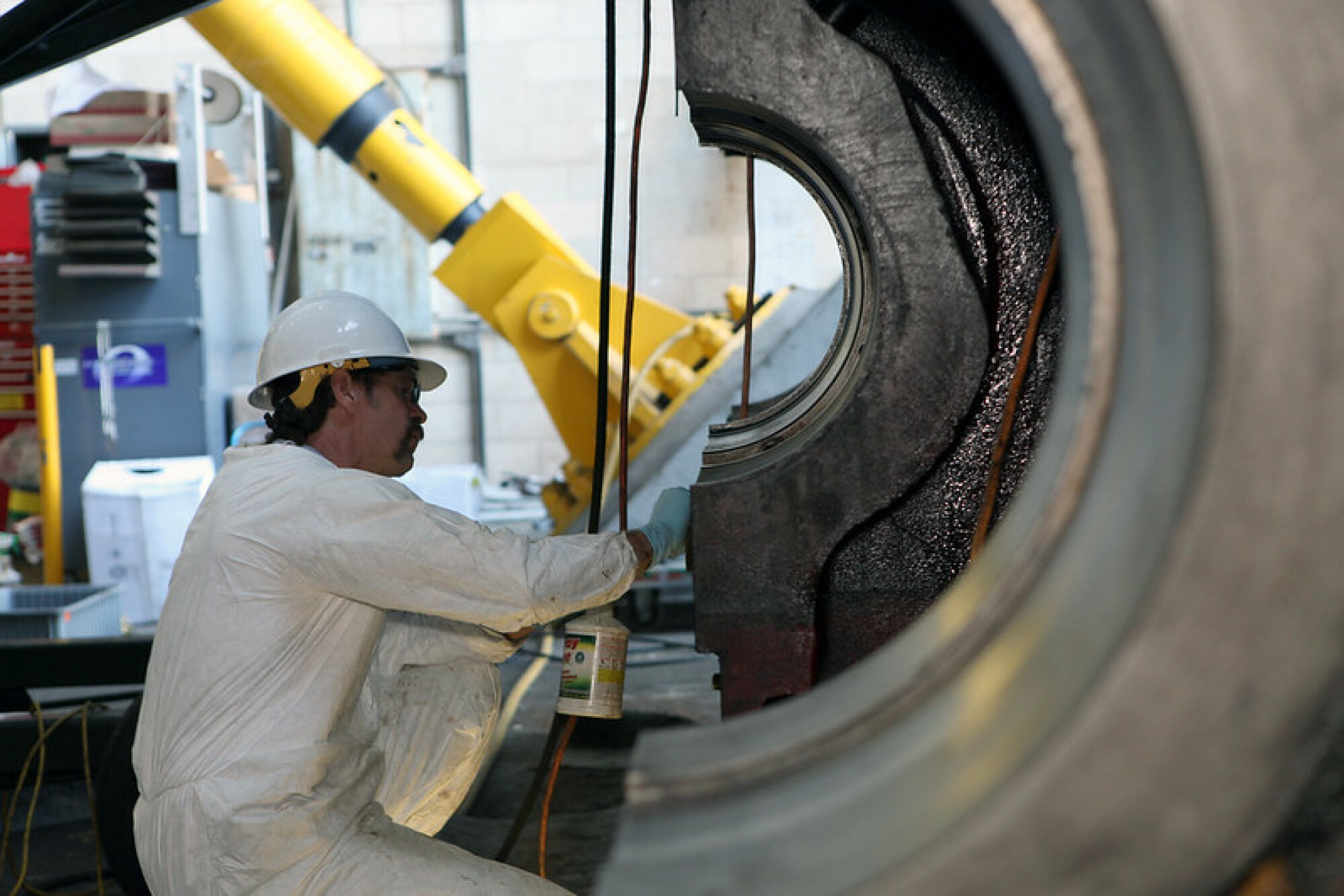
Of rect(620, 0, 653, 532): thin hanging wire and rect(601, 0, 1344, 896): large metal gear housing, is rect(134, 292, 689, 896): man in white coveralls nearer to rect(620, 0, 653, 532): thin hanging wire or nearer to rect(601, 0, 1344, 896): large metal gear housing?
rect(620, 0, 653, 532): thin hanging wire

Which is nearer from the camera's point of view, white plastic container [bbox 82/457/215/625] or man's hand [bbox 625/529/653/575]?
man's hand [bbox 625/529/653/575]

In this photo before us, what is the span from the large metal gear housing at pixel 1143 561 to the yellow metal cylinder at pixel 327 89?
4.42m

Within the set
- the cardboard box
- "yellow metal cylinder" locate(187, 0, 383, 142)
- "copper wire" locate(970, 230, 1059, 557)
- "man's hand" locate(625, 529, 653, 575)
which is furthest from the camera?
the cardboard box

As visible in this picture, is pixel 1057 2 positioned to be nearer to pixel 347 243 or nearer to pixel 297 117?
pixel 297 117

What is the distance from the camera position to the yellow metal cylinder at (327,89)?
15.2ft

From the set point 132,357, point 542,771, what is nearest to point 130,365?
point 132,357

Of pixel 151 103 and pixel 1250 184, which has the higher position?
pixel 151 103

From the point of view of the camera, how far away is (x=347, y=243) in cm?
861

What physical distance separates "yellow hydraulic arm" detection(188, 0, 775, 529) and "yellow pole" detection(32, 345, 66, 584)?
1900 mm

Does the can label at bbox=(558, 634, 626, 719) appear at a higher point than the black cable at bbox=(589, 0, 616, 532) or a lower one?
lower

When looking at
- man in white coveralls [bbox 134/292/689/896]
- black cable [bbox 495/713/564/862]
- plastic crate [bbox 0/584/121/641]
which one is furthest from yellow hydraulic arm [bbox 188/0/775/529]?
man in white coveralls [bbox 134/292/689/896]

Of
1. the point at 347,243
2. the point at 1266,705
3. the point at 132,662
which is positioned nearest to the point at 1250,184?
the point at 1266,705

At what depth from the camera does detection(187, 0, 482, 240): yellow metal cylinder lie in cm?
463

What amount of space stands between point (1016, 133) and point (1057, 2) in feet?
3.26
